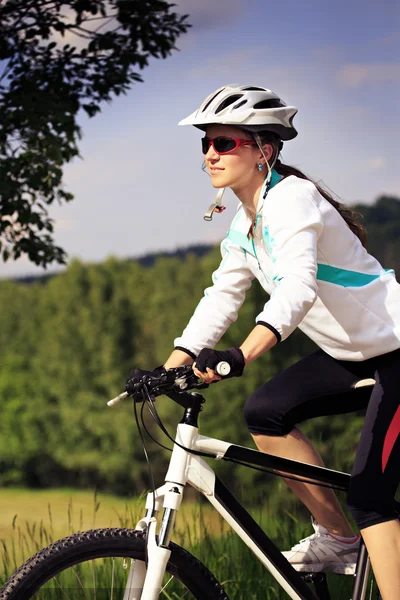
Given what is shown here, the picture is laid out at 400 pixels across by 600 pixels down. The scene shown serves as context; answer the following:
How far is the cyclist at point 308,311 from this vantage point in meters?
2.15

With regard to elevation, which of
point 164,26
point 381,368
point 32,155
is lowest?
point 381,368

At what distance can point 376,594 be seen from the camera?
242cm

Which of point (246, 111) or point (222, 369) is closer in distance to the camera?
point (222, 369)

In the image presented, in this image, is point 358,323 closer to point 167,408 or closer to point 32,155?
point 32,155

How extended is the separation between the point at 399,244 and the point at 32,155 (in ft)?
77.2

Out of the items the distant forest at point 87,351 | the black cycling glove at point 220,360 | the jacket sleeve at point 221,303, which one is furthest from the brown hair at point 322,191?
the distant forest at point 87,351

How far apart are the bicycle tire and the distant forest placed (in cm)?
2244

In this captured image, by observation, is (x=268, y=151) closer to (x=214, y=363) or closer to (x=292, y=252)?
(x=292, y=252)

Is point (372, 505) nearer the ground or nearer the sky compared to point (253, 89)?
nearer the ground

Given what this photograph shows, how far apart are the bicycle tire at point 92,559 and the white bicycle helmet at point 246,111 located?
40.6 inches

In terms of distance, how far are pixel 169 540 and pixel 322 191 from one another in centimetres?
98

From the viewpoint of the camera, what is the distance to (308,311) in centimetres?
224

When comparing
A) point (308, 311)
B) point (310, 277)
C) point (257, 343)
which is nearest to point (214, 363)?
point (257, 343)

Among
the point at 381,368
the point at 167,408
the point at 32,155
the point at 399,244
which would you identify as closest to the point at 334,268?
the point at 381,368
